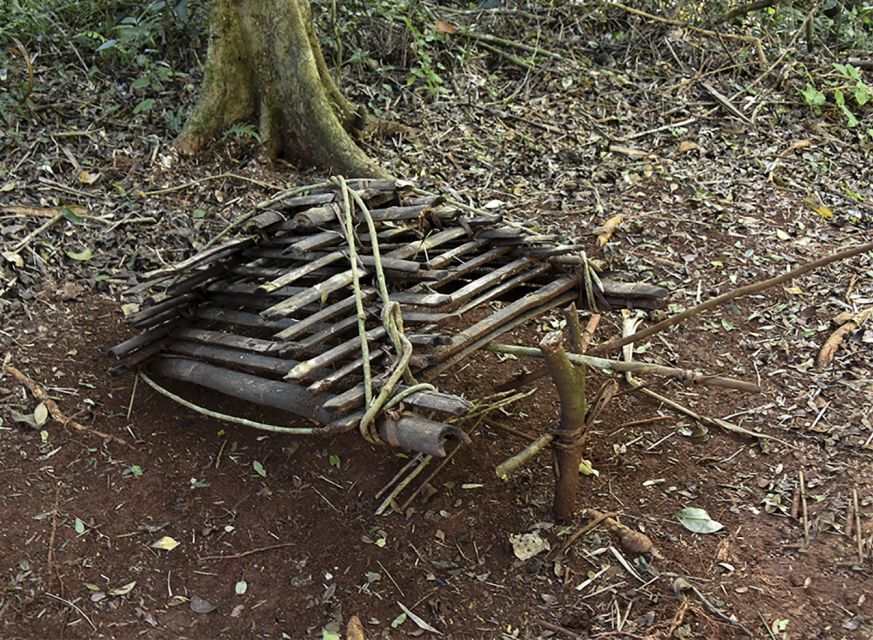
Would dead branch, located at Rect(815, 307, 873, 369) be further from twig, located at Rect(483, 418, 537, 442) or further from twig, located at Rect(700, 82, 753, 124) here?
twig, located at Rect(700, 82, 753, 124)

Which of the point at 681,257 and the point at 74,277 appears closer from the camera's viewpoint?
the point at 74,277

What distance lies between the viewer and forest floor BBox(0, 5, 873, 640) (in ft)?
Result: 9.37

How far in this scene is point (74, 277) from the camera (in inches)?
166

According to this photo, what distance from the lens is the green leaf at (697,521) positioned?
312cm

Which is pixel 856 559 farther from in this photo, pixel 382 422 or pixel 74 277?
pixel 74 277

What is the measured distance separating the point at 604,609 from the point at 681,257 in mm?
2471

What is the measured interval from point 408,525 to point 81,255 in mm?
2280

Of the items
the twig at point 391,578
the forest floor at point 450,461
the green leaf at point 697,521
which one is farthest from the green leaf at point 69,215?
the green leaf at point 697,521

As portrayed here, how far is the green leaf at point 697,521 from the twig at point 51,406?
6.79ft

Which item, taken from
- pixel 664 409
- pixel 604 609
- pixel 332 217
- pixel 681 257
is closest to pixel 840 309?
pixel 681 257

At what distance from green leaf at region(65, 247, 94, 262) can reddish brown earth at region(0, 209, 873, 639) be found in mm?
529

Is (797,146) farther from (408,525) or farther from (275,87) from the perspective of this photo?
(408,525)

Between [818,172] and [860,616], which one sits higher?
[818,172]

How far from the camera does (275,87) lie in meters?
5.04
